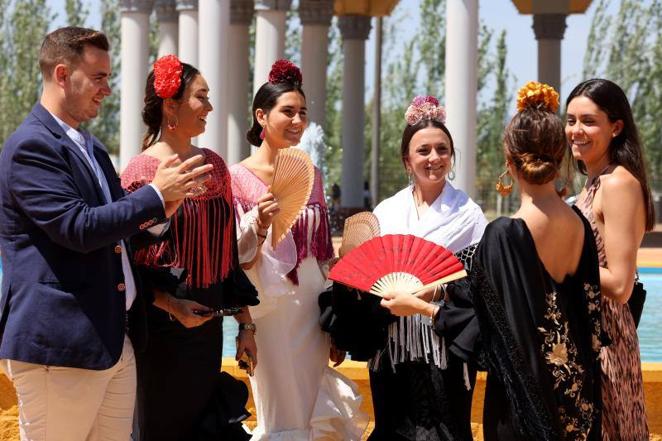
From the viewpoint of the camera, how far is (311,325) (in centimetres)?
663

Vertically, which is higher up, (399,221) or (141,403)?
(399,221)

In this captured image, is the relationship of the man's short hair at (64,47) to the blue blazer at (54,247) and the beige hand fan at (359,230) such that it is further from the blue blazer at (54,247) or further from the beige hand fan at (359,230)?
the beige hand fan at (359,230)

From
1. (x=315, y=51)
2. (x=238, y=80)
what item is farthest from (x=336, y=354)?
(x=238, y=80)

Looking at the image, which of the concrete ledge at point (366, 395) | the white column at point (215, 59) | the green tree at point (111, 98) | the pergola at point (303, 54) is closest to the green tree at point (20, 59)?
the green tree at point (111, 98)

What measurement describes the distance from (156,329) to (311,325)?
1.16 m

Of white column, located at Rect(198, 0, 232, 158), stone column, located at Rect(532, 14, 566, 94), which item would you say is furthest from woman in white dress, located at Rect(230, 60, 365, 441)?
stone column, located at Rect(532, 14, 566, 94)

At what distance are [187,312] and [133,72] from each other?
64.0ft

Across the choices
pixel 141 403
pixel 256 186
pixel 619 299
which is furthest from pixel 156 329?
pixel 619 299

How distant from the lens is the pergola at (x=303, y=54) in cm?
2027

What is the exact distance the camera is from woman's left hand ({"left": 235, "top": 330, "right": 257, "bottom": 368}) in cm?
607

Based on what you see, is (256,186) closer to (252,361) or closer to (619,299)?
(252,361)

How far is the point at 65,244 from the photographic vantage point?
4.66 meters

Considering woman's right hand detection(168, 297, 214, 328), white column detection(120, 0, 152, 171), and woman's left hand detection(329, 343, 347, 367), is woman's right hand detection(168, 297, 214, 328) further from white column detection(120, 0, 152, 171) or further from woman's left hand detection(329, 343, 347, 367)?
white column detection(120, 0, 152, 171)

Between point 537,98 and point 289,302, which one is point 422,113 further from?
point 537,98
